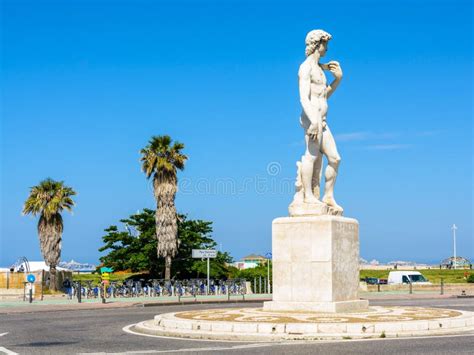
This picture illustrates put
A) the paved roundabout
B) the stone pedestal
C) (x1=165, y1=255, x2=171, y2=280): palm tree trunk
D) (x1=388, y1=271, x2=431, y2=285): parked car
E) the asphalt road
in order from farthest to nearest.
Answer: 1. (x1=388, y1=271, x2=431, y2=285): parked car
2. (x1=165, y1=255, x2=171, y2=280): palm tree trunk
3. the stone pedestal
4. the paved roundabout
5. the asphalt road

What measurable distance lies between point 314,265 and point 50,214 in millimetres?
27445

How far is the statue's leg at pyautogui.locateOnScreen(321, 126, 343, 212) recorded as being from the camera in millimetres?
18312

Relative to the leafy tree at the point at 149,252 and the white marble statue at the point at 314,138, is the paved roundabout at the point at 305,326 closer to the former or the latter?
the white marble statue at the point at 314,138

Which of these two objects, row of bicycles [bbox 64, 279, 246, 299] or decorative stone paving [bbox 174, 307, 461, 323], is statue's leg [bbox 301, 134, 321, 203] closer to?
decorative stone paving [bbox 174, 307, 461, 323]

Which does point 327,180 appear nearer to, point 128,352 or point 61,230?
point 128,352

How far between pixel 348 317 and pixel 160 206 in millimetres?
28070

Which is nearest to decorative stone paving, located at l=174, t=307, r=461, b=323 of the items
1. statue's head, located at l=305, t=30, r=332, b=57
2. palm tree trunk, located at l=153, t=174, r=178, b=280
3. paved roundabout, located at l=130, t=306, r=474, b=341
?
paved roundabout, located at l=130, t=306, r=474, b=341

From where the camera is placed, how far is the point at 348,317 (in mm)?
15406

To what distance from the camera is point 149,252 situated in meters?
43.2

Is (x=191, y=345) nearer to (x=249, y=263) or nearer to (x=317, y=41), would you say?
(x=317, y=41)

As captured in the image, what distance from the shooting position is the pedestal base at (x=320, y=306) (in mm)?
16750

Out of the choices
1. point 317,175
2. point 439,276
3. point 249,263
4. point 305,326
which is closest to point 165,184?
point 317,175

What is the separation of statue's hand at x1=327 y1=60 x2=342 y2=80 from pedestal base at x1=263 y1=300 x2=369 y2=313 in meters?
5.69

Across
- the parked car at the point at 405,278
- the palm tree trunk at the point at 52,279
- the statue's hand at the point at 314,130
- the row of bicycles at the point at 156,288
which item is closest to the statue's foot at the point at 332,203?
the statue's hand at the point at 314,130
